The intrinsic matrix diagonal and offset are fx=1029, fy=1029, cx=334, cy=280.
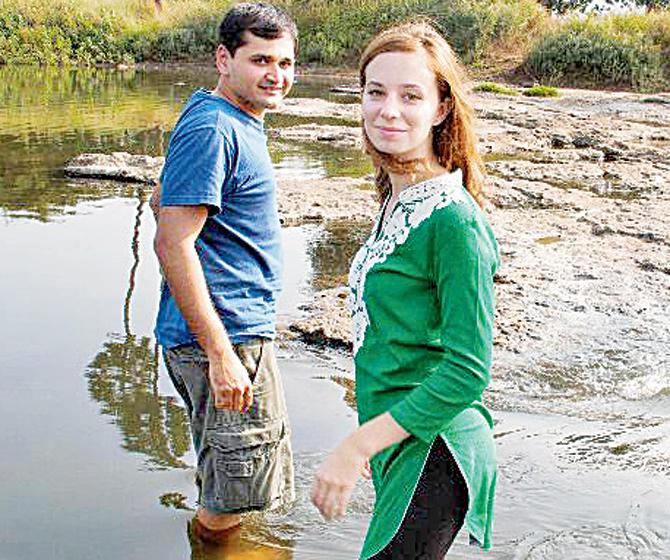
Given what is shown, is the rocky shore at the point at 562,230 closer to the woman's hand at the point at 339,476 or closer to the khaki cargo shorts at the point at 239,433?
the khaki cargo shorts at the point at 239,433

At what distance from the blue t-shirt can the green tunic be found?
0.83m

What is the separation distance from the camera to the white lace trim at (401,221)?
2164mm

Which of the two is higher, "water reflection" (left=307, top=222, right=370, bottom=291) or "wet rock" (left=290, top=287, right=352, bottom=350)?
"water reflection" (left=307, top=222, right=370, bottom=291)

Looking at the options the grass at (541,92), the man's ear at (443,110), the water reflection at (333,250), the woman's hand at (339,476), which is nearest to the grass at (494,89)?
the grass at (541,92)

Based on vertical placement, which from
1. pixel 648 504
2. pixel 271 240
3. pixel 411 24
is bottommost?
pixel 648 504

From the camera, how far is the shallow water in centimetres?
382

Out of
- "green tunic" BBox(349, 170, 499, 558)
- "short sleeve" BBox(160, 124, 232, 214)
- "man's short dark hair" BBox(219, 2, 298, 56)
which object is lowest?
"green tunic" BBox(349, 170, 499, 558)

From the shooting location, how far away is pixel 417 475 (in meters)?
2.20

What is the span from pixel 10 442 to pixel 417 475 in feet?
9.56

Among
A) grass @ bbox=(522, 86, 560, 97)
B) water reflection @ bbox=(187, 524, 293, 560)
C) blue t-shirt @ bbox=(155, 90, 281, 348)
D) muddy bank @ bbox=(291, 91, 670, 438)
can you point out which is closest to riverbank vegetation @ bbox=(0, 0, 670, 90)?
grass @ bbox=(522, 86, 560, 97)

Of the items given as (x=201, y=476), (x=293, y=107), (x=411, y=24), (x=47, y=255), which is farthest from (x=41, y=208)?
(x=293, y=107)

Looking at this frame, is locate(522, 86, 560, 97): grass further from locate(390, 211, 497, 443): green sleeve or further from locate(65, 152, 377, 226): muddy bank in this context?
locate(390, 211, 497, 443): green sleeve

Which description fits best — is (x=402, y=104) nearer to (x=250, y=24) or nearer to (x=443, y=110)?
(x=443, y=110)

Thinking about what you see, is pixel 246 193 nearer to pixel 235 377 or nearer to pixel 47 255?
pixel 235 377
